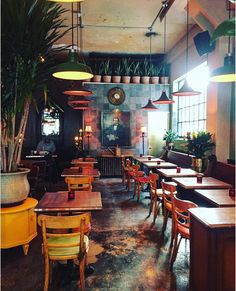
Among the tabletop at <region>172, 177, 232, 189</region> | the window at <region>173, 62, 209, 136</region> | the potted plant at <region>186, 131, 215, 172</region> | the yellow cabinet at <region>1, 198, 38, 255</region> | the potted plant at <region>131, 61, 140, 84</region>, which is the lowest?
the yellow cabinet at <region>1, 198, 38, 255</region>

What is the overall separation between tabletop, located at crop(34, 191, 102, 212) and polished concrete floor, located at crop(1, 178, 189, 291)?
2.41 feet

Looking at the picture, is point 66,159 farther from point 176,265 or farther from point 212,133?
point 176,265

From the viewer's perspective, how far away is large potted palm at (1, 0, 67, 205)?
3.28m

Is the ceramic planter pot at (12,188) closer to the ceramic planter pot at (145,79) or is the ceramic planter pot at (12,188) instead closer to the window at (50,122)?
the ceramic planter pot at (145,79)

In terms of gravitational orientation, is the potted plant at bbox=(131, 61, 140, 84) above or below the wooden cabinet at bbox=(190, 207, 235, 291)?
above

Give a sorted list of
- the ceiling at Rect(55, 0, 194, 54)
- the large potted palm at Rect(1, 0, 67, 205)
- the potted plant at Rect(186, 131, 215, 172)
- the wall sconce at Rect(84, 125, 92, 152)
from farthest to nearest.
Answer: the wall sconce at Rect(84, 125, 92, 152), the ceiling at Rect(55, 0, 194, 54), the potted plant at Rect(186, 131, 215, 172), the large potted palm at Rect(1, 0, 67, 205)

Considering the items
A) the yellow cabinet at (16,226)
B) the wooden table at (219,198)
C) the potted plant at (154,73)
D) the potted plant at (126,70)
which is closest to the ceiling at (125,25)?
the potted plant at (126,70)

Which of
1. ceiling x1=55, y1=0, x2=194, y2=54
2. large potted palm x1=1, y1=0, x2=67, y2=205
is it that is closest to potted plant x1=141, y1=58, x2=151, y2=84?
ceiling x1=55, y1=0, x2=194, y2=54

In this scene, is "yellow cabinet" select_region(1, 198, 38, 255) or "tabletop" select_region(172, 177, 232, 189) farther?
"tabletop" select_region(172, 177, 232, 189)

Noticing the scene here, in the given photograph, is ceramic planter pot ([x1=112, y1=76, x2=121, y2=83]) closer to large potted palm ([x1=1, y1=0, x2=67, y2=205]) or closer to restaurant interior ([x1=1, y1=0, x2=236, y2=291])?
restaurant interior ([x1=1, y1=0, x2=236, y2=291])

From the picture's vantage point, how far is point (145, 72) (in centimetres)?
1002

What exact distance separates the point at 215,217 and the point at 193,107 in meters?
6.07

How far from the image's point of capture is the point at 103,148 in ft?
32.1

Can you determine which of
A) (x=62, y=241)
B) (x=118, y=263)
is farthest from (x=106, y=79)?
(x=62, y=241)
